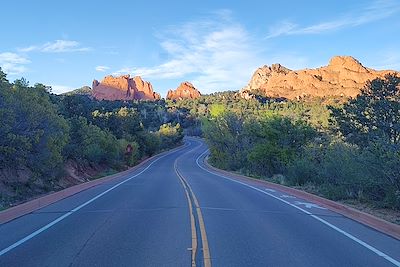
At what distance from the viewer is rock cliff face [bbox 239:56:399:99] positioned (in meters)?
142

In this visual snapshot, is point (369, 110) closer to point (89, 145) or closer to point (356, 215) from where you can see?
point (356, 215)

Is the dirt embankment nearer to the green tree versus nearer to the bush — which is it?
the bush

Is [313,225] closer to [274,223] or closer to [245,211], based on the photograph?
[274,223]

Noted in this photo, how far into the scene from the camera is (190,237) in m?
10.0

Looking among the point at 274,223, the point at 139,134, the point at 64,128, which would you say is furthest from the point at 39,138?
the point at 139,134

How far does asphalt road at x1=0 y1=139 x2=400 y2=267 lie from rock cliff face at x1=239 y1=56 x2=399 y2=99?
118710 mm

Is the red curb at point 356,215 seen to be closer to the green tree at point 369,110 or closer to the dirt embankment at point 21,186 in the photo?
the green tree at point 369,110

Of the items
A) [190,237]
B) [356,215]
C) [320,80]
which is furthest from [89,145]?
[320,80]

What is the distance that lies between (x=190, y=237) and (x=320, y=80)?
16099cm

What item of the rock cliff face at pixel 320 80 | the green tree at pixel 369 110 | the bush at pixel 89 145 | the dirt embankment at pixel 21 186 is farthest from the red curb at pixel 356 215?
the rock cliff face at pixel 320 80

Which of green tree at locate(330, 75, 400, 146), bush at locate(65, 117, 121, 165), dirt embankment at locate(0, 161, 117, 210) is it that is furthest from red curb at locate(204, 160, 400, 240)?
bush at locate(65, 117, 121, 165)

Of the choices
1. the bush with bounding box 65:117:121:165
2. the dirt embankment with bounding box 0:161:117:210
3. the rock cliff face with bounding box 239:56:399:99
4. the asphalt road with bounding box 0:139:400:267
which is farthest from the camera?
the rock cliff face with bounding box 239:56:399:99

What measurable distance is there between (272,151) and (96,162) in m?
18.3

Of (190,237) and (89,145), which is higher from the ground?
(89,145)
